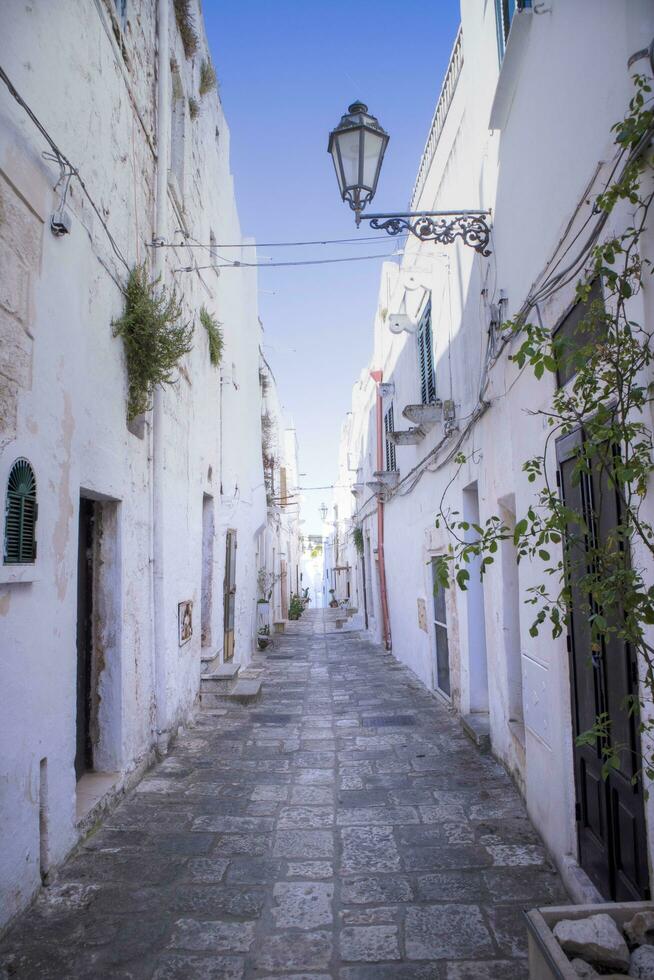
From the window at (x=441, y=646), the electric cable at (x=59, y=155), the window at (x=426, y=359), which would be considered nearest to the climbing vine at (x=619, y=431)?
the electric cable at (x=59, y=155)

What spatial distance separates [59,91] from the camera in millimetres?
3840

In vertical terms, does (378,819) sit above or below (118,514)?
below

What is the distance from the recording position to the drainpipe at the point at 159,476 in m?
5.81

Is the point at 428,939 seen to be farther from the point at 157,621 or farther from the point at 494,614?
the point at 157,621

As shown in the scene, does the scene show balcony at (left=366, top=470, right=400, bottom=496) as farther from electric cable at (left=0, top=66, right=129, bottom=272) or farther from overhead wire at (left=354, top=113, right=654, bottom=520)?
electric cable at (left=0, top=66, right=129, bottom=272)

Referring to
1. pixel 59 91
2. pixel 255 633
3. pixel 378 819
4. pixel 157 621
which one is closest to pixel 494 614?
pixel 378 819

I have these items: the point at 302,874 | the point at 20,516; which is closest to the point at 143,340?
the point at 20,516

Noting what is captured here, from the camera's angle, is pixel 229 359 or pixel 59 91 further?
pixel 229 359

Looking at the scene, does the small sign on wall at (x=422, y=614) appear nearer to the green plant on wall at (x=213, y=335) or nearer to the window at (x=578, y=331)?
the green plant on wall at (x=213, y=335)

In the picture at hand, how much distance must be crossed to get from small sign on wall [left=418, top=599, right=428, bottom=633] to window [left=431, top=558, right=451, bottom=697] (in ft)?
2.02

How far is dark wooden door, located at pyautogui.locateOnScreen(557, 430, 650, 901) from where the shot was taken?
102 inches

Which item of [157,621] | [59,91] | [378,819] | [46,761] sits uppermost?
[59,91]

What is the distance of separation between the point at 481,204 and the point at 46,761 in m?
5.26

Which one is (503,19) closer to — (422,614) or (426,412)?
(426,412)
